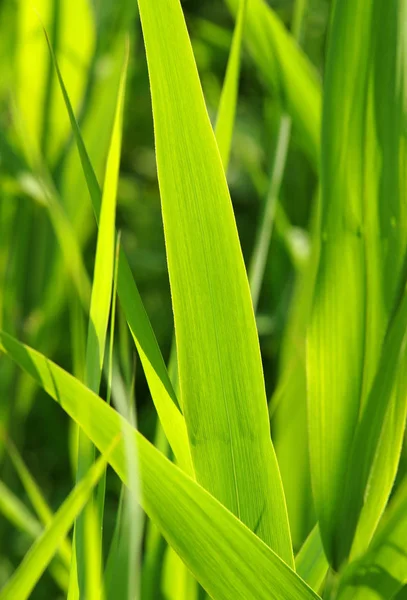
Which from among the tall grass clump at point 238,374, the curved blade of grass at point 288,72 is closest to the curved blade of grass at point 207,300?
the tall grass clump at point 238,374

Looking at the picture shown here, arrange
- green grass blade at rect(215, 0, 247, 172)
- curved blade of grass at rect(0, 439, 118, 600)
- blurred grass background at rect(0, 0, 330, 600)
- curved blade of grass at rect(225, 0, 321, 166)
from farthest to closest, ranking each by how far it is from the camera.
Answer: blurred grass background at rect(0, 0, 330, 600)
curved blade of grass at rect(225, 0, 321, 166)
green grass blade at rect(215, 0, 247, 172)
curved blade of grass at rect(0, 439, 118, 600)

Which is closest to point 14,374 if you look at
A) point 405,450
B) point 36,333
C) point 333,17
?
point 36,333

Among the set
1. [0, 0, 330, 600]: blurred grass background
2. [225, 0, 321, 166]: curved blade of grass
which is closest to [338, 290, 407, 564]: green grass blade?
[225, 0, 321, 166]: curved blade of grass

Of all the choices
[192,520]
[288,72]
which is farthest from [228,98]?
[192,520]

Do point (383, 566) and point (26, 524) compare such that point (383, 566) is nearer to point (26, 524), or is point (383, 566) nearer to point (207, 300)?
point (207, 300)

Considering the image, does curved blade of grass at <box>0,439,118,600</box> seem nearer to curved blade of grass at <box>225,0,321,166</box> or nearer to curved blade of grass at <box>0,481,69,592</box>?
curved blade of grass at <box>0,481,69,592</box>

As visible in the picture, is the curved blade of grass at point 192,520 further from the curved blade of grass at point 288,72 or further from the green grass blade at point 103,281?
the curved blade of grass at point 288,72

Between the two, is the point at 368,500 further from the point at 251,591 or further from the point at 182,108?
the point at 182,108

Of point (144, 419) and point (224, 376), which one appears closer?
point (224, 376)
